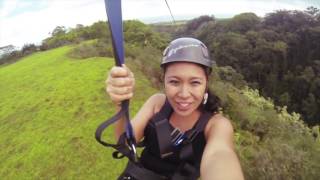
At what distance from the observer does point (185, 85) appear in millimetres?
2170

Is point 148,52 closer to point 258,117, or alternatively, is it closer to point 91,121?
point 258,117

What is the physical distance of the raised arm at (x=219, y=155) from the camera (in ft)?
5.98

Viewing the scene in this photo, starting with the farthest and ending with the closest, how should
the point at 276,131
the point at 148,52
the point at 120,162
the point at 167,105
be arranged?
the point at 148,52, the point at 276,131, the point at 120,162, the point at 167,105

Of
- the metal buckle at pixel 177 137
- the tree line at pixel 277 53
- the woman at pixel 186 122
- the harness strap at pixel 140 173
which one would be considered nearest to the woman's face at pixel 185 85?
the woman at pixel 186 122

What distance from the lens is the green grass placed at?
320 inches

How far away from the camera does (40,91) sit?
45.5 feet

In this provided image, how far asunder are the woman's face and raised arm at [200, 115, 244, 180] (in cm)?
15

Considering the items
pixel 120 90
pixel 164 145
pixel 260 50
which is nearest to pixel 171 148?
pixel 164 145

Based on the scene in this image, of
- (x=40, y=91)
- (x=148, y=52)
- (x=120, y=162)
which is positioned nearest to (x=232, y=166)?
(x=120, y=162)

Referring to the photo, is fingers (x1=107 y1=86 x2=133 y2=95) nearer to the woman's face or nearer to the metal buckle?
the woman's face

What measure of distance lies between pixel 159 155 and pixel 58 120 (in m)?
8.69

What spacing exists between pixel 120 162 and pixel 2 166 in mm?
2539

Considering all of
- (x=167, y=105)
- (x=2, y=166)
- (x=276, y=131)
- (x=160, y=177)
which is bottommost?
(x=276, y=131)

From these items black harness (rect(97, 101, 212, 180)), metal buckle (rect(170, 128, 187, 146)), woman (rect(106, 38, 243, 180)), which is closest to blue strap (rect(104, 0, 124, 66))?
woman (rect(106, 38, 243, 180))
